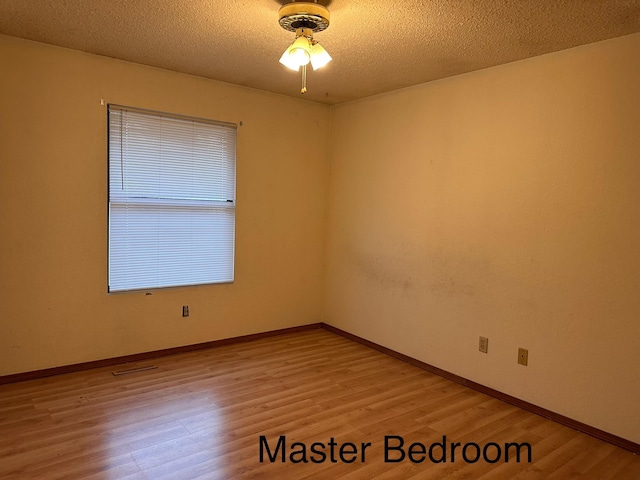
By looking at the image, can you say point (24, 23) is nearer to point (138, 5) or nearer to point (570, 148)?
point (138, 5)

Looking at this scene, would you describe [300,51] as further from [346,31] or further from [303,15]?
[346,31]

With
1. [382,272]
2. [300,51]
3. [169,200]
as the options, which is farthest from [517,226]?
[169,200]

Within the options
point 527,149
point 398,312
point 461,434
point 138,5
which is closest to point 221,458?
A: point 461,434

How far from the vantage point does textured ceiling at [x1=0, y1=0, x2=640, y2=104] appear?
2.32 meters

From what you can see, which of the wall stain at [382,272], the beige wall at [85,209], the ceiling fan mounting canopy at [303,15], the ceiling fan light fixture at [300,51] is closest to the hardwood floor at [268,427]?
the beige wall at [85,209]

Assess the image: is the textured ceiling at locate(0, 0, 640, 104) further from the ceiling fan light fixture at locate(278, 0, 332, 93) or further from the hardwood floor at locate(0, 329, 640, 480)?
the hardwood floor at locate(0, 329, 640, 480)

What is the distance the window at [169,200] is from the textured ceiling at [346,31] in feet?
1.82

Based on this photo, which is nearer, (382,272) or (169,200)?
(169,200)

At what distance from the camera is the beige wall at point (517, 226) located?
2590 millimetres

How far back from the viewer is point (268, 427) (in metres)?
2.65

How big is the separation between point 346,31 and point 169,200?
6.59 feet

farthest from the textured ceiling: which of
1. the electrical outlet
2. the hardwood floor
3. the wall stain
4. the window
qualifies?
the hardwood floor

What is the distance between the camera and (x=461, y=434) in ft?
8.75

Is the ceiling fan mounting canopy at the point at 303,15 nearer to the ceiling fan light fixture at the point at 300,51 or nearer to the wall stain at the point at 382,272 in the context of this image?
the ceiling fan light fixture at the point at 300,51
